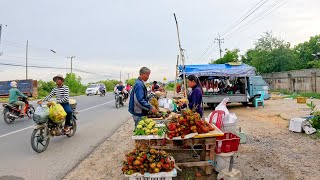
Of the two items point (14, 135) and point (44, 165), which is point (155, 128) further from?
point (14, 135)

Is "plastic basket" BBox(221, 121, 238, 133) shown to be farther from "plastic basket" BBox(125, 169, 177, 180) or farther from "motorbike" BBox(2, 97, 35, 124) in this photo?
"motorbike" BBox(2, 97, 35, 124)

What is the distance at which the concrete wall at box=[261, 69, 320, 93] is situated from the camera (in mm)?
24250

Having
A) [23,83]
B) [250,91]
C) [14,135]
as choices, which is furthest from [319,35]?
[14,135]

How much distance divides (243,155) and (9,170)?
16.6 ft

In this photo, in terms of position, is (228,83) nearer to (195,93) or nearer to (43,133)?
(195,93)

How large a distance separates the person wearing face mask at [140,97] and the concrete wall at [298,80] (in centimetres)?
2212

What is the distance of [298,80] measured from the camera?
2730 cm

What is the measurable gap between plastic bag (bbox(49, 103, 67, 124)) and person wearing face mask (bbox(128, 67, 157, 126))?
8.69 feet

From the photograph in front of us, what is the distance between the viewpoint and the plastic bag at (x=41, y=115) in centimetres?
714

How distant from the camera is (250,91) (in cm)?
1786

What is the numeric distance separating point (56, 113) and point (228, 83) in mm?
14200

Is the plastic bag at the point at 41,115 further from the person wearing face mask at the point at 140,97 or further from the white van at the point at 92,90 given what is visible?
the white van at the point at 92,90

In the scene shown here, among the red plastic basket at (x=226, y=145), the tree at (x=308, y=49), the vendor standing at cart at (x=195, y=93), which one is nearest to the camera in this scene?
the red plastic basket at (x=226, y=145)

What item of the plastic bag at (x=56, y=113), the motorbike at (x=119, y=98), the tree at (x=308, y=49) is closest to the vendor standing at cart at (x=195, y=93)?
the plastic bag at (x=56, y=113)
